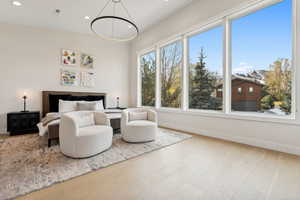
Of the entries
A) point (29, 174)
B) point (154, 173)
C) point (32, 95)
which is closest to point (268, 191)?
point (154, 173)

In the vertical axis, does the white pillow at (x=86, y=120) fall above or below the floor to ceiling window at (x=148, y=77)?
below

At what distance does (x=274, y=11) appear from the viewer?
2832mm

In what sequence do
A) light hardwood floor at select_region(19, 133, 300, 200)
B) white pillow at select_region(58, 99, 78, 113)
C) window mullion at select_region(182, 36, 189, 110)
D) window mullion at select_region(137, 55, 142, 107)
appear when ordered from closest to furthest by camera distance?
light hardwood floor at select_region(19, 133, 300, 200), white pillow at select_region(58, 99, 78, 113), window mullion at select_region(182, 36, 189, 110), window mullion at select_region(137, 55, 142, 107)

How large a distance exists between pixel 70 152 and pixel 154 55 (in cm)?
434

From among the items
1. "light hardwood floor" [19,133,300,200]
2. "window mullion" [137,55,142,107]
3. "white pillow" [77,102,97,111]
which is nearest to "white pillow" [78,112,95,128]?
"light hardwood floor" [19,133,300,200]

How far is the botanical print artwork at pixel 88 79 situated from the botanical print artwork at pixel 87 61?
0.86 feet

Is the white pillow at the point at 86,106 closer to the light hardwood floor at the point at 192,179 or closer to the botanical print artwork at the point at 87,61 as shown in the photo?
the botanical print artwork at the point at 87,61

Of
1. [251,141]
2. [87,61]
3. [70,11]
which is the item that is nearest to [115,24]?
[70,11]

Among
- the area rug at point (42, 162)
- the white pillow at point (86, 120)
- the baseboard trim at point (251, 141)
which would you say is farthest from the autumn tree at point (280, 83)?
the white pillow at point (86, 120)

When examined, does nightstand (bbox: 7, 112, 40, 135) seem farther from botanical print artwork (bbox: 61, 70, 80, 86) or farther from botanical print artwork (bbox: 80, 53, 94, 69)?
botanical print artwork (bbox: 80, 53, 94, 69)

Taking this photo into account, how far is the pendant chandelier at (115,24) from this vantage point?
370 cm

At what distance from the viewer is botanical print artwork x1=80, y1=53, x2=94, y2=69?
5.32 m

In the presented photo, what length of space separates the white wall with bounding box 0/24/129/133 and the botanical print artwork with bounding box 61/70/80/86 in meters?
0.15

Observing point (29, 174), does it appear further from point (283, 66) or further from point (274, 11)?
point (274, 11)
